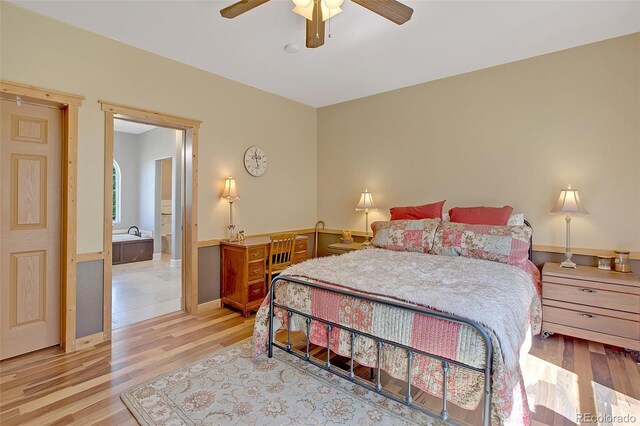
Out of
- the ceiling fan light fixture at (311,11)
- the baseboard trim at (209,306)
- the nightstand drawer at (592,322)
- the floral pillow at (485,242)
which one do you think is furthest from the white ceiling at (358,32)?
the baseboard trim at (209,306)

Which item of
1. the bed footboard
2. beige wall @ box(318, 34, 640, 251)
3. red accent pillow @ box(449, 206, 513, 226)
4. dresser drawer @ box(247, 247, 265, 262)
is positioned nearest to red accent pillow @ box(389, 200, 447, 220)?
red accent pillow @ box(449, 206, 513, 226)

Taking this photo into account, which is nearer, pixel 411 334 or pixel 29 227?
pixel 411 334

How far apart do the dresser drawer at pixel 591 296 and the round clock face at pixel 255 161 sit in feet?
11.3

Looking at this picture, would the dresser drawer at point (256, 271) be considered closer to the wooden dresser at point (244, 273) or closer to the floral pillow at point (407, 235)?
the wooden dresser at point (244, 273)

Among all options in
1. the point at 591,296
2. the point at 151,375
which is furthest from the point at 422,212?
the point at 151,375

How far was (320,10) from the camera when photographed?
2.14m

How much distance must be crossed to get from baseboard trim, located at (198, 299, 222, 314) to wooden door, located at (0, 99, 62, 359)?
4.23ft

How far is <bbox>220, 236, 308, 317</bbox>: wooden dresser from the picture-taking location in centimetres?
363

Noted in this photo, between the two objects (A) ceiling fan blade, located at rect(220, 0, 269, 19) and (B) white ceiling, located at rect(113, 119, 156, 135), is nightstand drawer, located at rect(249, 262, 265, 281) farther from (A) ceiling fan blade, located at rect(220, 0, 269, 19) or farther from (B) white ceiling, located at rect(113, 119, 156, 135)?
(B) white ceiling, located at rect(113, 119, 156, 135)

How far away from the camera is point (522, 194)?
11.5ft

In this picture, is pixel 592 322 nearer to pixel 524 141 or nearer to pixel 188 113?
pixel 524 141

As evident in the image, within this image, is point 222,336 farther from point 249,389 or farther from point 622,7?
point 622,7

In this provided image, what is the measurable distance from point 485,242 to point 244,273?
2509mm

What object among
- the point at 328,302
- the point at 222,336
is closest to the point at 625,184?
the point at 328,302
